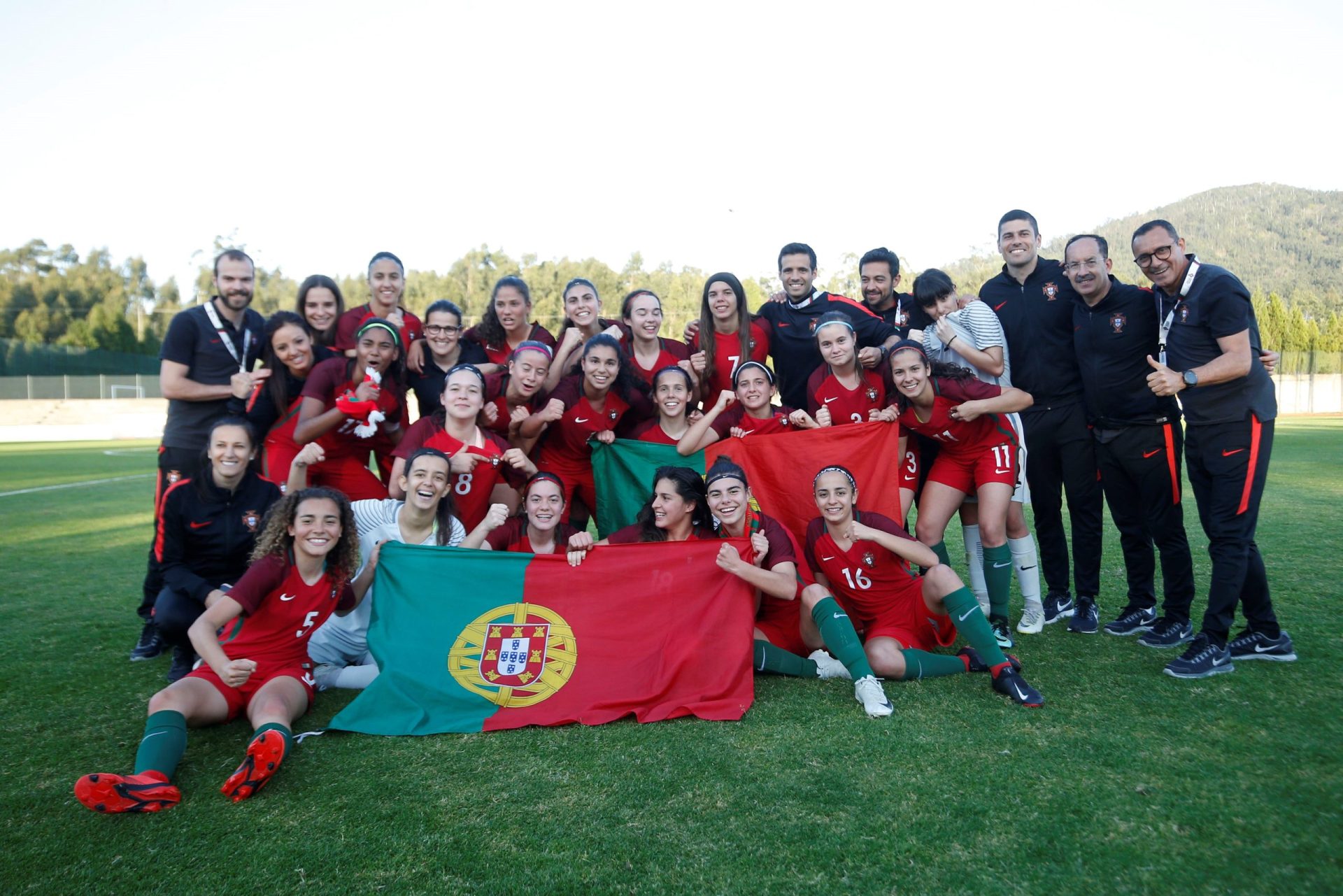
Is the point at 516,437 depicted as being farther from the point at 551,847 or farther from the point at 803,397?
the point at 551,847

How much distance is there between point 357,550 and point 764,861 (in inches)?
106

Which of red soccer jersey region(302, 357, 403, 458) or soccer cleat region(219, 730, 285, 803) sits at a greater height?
red soccer jersey region(302, 357, 403, 458)

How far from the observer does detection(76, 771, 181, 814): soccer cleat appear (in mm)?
3082

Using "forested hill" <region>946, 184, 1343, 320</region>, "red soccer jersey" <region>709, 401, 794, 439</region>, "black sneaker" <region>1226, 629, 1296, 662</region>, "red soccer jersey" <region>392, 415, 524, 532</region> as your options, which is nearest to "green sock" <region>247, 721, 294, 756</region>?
"red soccer jersey" <region>392, 415, 524, 532</region>

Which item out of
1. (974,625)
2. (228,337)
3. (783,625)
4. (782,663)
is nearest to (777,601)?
(783,625)

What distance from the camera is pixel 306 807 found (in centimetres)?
325

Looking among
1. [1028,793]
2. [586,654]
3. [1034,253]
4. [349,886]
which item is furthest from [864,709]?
[1034,253]

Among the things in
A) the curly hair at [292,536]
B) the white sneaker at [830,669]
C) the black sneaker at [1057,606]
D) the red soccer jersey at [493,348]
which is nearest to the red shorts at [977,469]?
the black sneaker at [1057,606]

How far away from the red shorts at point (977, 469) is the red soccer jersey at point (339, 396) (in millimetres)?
3747

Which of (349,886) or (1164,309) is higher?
(1164,309)

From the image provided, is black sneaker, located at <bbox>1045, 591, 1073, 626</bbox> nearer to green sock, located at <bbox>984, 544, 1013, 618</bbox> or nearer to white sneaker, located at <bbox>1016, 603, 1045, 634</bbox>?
white sneaker, located at <bbox>1016, 603, 1045, 634</bbox>

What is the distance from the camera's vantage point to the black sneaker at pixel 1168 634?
509 centimetres

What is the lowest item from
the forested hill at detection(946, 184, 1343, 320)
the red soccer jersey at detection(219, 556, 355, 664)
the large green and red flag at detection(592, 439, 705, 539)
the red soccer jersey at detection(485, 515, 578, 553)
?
the red soccer jersey at detection(219, 556, 355, 664)

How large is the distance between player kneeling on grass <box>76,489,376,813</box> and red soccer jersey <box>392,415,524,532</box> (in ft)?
3.31
